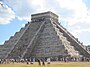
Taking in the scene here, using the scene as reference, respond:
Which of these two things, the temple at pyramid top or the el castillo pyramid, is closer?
the el castillo pyramid

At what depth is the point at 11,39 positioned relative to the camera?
265 ft

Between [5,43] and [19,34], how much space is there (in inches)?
220

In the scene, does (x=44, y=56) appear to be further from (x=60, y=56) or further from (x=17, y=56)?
(x=17, y=56)

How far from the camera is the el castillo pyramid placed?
64250mm

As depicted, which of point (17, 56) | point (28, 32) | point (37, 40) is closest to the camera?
point (17, 56)

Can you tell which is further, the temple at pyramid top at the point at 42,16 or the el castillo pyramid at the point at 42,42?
the temple at pyramid top at the point at 42,16

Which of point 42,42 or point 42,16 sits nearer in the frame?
point 42,42

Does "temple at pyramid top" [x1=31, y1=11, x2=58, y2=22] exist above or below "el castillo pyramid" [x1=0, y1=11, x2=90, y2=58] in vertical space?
above

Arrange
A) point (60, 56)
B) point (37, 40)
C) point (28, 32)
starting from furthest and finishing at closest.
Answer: point (28, 32)
point (37, 40)
point (60, 56)

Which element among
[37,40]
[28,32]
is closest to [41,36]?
[37,40]

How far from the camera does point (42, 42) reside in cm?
7000

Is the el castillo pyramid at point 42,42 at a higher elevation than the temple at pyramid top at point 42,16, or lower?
lower

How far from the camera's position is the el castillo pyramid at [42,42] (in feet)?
211

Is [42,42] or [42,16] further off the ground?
[42,16]
